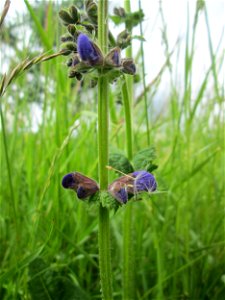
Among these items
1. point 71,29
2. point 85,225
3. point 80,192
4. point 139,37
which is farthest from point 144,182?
point 85,225

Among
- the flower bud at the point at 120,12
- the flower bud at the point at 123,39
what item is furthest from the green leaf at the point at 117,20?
the flower bud at the point at 123,39

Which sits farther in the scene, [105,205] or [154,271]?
[154,271]

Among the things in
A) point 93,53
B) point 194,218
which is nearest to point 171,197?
Result: point 194,218

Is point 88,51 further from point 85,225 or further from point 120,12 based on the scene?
point 85,225

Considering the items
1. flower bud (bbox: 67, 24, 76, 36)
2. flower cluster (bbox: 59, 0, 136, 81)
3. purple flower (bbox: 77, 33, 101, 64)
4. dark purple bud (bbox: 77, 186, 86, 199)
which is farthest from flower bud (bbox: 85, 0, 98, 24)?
dark purple bud (bbox: 77, 186, 86, 199)

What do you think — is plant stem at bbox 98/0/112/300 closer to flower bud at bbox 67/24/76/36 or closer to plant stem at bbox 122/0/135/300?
→ flower bud at bbox 67/24/76/36

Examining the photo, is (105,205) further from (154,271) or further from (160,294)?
(154,271)

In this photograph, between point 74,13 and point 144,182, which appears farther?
point 74,13

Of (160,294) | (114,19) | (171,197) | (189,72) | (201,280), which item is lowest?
(201,280)

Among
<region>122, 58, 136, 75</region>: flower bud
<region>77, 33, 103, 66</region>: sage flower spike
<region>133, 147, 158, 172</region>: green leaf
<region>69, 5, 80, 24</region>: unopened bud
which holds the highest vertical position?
<region>69, 5, 80, 24</region>: unopened bud
